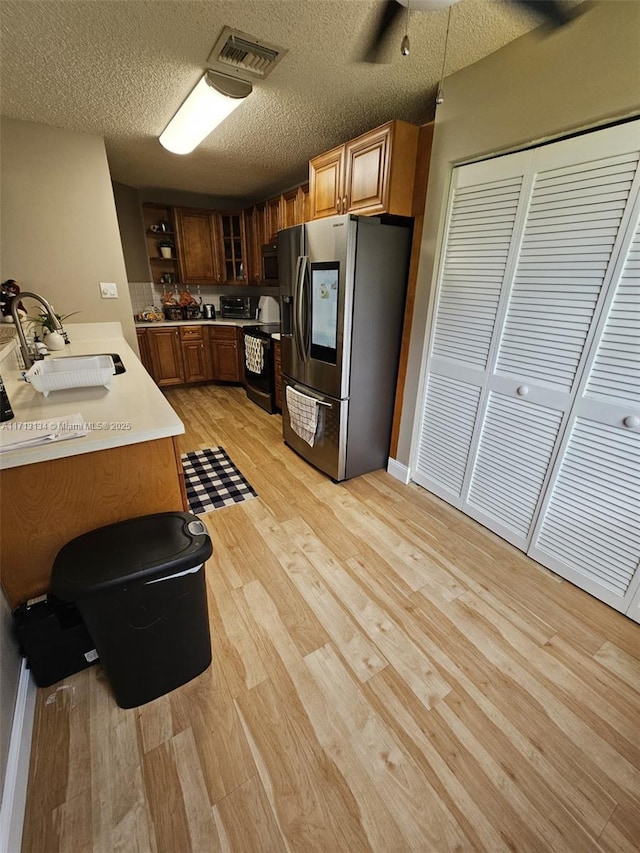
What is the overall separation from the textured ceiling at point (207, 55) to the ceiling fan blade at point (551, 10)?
0.13 ft

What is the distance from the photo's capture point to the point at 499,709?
1.25 metres

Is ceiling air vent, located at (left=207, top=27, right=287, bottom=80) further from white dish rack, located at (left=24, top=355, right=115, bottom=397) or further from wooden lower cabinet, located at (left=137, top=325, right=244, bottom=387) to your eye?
wooden lower cabinet, located at (left=137, top=325, right=244, bottom=387)

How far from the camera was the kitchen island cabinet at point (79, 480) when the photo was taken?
3.56ft

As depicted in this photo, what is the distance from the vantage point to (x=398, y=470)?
8.83 feet

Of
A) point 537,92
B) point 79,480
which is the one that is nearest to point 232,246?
point 537,92

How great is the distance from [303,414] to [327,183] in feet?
5.54

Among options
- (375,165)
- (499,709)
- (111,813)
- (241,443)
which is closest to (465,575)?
(499,709)

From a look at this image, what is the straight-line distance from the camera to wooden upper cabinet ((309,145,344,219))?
236cm

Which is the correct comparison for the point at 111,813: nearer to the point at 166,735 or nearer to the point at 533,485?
the point at 166,735

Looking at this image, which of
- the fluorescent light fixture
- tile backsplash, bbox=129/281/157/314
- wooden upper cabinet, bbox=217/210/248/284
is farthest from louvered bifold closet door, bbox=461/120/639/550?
tile backsplash, bbox=129/281/157/314

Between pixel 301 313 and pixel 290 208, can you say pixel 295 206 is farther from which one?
pixel 301 313

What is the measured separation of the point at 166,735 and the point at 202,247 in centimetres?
497

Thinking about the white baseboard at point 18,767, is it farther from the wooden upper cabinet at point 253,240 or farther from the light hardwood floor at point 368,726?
the wooden upper cabinet at point 253,240

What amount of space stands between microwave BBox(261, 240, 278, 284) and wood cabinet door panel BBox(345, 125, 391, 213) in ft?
5.92
